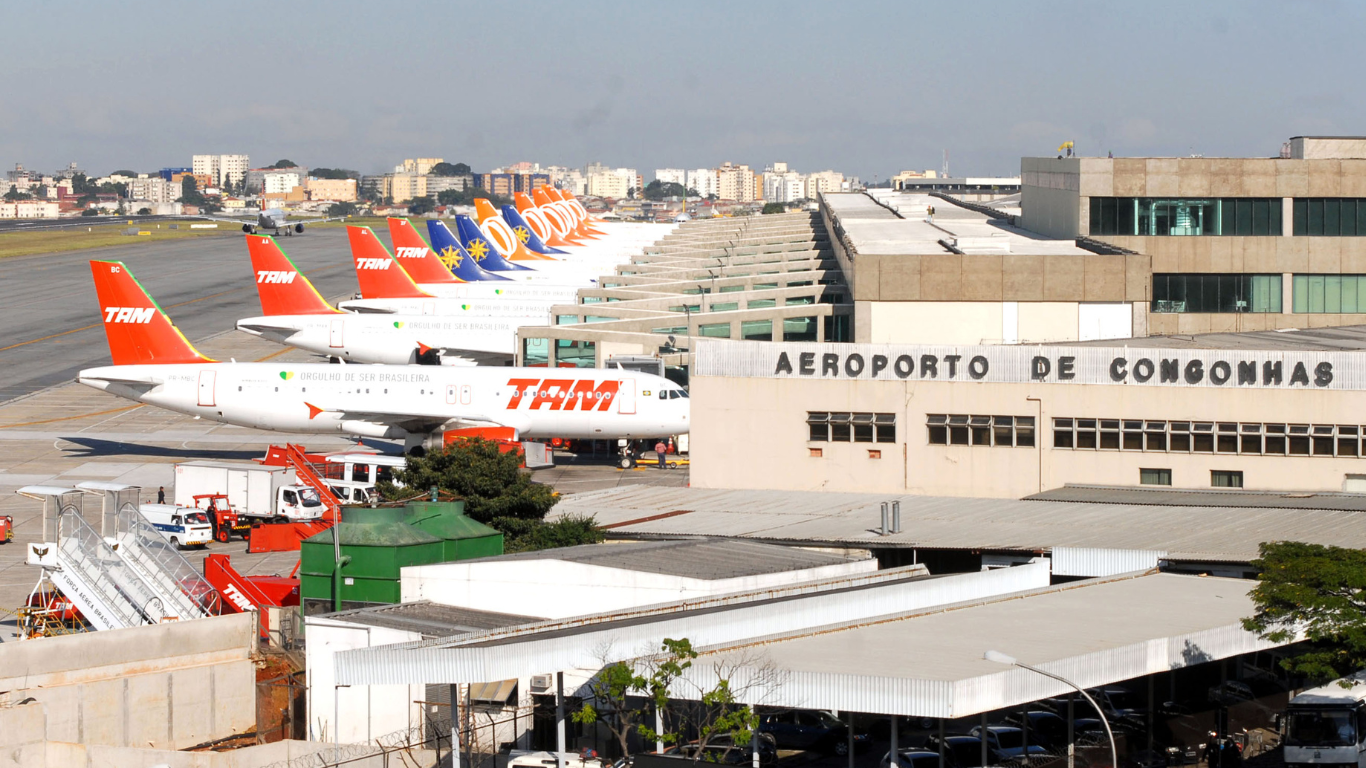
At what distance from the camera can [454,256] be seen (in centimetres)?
12450

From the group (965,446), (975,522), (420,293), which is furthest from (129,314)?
(975,522)

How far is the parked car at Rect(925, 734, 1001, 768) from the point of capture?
32.2 meters

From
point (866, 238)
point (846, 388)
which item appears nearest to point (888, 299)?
point (846, 388)

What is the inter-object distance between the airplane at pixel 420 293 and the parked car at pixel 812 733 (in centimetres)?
7053

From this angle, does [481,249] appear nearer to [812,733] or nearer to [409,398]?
[409,398]

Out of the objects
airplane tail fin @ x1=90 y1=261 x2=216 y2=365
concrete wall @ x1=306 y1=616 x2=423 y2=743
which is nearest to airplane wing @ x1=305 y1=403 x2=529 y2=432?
airplane tail fin @ x1=90 y1=261 x2=216 y2=365

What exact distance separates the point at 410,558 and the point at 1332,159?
5691cm

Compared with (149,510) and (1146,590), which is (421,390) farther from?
(1146,590)

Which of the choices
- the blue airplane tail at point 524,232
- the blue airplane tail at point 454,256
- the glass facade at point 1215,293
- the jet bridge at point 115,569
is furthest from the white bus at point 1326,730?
the blue airplane tail at point 524,232

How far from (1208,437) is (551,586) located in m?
26.0

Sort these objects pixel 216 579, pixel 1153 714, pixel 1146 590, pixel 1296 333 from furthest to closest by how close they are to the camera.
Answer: pixel 1296 333 → pixel 216 579 → pixel 1146 590 → pixel 1153 714

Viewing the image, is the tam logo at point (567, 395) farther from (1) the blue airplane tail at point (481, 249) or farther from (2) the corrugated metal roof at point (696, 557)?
(1) the blue airplane tail at point (481, 249)

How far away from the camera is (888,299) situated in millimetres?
67312

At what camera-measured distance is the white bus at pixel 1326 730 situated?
98.4 ft
